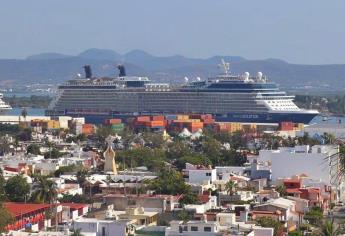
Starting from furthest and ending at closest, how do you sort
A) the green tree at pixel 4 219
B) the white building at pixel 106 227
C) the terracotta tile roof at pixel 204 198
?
the terracotta tile roof at pixel 204 198 < the white building at pixel 106 227 < the green tree at pixel 4 219

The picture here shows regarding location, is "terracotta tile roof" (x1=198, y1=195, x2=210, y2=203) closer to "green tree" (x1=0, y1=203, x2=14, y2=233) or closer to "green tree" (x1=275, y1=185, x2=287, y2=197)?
"green tree" (x1=275, y1=185, x2=287, y2=197)

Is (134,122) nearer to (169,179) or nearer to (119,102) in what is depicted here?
(119,102)

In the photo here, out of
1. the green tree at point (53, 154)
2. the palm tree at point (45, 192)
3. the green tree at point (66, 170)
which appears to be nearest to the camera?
the palm tree at point (45, 192)

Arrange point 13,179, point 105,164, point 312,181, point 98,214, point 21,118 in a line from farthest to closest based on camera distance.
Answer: point 21,118 < point 105,164 < point 312,181 < point 13,179 < point 98,214

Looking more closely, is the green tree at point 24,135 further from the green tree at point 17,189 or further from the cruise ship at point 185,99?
the green tree at point 17,189

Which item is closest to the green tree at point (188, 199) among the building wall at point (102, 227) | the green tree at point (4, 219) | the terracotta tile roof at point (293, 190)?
the terracotta tile roof at point (293, 190)

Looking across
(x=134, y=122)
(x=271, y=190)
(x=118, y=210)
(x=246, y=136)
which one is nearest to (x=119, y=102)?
(x=134, y=122)
